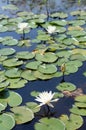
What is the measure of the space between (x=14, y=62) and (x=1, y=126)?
115 cm

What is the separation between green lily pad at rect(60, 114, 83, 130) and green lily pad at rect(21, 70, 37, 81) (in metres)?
0.71

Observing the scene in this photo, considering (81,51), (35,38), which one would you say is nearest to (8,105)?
(81,51)

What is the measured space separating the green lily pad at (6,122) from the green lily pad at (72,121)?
0.42 metres

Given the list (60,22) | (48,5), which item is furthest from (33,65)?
(48,5)

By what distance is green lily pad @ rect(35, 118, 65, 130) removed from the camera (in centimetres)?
235

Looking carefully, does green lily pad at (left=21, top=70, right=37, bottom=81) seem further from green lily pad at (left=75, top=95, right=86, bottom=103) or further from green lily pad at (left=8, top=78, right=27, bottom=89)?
green lily pad at (left=75, top=95, right=86, bottom=103)

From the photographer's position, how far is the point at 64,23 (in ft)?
14.7

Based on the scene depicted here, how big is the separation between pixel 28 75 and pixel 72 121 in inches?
34.8

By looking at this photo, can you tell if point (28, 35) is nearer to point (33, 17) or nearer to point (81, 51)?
point (33, 17)

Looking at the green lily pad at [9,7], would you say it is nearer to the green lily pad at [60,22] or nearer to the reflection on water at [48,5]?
the reflection on water at [48,5]

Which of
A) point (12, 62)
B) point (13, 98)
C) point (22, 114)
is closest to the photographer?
point (22, 114)

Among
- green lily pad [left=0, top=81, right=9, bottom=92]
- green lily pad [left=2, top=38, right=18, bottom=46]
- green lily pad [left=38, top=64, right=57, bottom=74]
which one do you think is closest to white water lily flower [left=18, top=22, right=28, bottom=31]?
green lily pad [left=2, top=38, right=18, bottom=46]

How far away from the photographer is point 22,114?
2.53 meters

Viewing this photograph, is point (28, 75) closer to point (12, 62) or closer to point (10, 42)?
point (12, 62)
